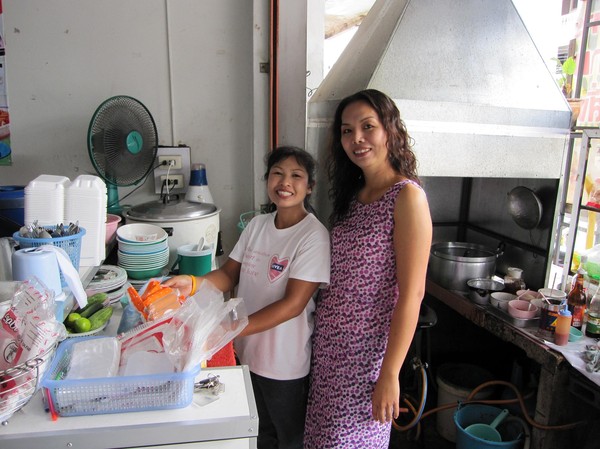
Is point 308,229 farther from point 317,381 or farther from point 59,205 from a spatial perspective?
point 59,205

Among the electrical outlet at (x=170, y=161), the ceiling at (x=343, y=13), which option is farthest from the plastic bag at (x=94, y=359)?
the ceiling at (x=343, y=13)

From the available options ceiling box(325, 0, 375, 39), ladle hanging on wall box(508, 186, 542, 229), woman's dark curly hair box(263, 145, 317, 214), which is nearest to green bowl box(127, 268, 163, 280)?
woman's dark curly hair box(263, 145, 317, 214)

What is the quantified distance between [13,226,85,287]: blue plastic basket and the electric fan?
1001mm

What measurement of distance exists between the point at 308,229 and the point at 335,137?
1.06ft

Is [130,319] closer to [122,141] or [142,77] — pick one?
[122,141]

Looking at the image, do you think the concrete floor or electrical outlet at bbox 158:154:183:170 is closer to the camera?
the concrete floor

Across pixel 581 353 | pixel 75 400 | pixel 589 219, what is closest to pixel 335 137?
pixel 75 400

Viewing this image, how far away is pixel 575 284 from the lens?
1891mm

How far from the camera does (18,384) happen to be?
729 millimetres

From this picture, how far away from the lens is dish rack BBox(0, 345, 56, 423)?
0.71 m

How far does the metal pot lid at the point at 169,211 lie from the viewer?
201 cm

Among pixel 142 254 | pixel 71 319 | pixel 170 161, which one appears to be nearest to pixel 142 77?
pixel 170 161

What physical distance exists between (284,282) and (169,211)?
96cm

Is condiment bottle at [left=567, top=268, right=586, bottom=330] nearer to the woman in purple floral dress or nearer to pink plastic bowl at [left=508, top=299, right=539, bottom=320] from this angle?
pink plastic bowl at [left=508, top=299, right=539, bottom=320]
